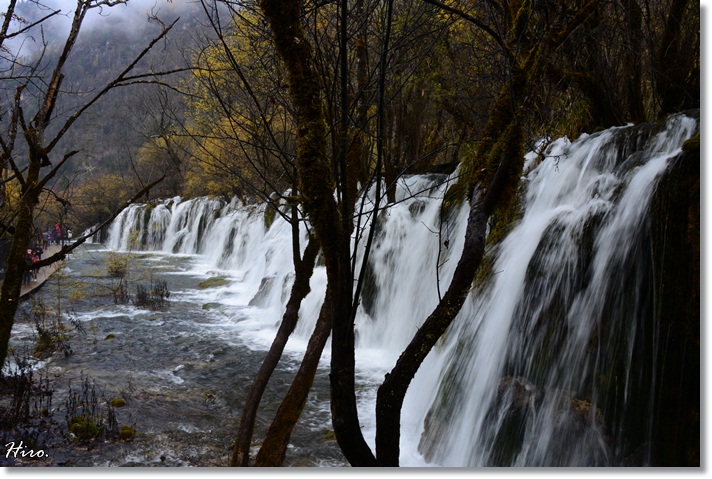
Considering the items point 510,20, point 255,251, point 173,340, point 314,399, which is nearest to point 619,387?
point 510,20

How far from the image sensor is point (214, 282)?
611 inches

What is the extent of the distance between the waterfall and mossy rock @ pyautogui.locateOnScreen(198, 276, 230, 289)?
821cm

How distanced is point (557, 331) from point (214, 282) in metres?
12.7

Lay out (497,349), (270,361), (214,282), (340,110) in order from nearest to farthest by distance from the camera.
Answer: (340,110) < (270,361) < (497,349) < (214,282)

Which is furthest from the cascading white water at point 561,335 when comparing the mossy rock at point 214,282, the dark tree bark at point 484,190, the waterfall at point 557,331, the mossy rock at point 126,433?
the mossy rock at point 214,282

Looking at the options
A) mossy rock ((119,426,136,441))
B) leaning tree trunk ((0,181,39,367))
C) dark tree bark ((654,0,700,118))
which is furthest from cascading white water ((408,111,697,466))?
leaning tree trunk ((0,181,39,367))

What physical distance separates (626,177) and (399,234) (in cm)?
516

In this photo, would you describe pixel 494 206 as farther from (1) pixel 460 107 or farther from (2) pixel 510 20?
(1) pixel 460 107

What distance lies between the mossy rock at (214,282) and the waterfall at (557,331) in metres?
8.21

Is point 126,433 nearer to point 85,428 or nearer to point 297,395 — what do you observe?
point 85,428

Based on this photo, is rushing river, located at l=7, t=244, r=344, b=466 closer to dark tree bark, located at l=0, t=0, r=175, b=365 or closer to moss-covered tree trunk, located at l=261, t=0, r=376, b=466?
dark tree bark, located at l=0, t=0, r=175, b=365

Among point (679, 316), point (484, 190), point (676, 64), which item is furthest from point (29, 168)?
point (676, 64)

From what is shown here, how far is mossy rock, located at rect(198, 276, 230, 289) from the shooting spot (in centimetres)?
1502

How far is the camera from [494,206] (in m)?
2.45
